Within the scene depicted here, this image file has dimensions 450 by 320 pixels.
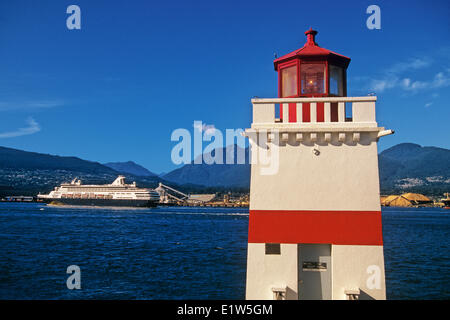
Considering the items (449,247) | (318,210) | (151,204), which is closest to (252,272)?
(318,210)

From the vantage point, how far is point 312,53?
6676 mm

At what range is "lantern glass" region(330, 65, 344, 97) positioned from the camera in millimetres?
6911

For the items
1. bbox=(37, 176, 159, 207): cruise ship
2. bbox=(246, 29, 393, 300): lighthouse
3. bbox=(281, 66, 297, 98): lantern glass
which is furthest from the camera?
bbox=(37, 176, 159, 207): cruise ship

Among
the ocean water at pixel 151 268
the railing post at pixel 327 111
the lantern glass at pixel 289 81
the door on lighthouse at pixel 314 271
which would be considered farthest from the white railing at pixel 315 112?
the ocean water at pixel 151 268

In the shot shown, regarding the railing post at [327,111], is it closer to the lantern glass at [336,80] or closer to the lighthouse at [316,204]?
the lighthouse at [316,204]

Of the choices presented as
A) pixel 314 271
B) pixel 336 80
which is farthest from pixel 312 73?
pixel 314 271

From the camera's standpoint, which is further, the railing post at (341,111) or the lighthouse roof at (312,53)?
the lighthouse roof at (312,53)

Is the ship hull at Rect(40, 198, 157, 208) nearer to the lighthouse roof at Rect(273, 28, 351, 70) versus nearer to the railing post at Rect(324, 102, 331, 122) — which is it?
the lighthouse roof at Rect(273, 28, 351, 70)

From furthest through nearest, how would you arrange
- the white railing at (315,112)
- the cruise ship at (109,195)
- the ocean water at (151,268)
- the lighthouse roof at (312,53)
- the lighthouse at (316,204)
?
the cruise ship at (109,195) < the ocean water at (151,268) < the lighthouse roof at (312,53) < the white railing at (315,112) < the lighthouse at (316,204)

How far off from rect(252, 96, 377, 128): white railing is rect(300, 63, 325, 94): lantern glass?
494 millimetres

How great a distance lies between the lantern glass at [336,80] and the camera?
22.7 ft

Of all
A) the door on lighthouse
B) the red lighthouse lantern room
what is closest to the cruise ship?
the red lighthouse lantern room

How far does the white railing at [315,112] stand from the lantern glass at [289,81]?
1.60 feet

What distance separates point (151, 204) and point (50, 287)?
9887 cm
